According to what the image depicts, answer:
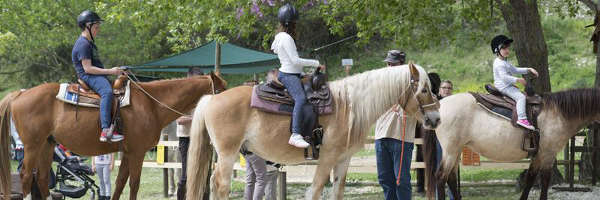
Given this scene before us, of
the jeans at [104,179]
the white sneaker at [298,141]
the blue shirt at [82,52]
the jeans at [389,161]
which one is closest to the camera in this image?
the white sneaker at [298,141]

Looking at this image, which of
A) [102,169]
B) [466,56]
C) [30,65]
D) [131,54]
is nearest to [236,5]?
[102,169]

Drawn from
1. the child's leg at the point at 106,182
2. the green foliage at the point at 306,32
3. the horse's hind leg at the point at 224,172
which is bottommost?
the child's leg at the point at 106,182

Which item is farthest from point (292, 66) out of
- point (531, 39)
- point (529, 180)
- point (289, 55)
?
point (531, 39)

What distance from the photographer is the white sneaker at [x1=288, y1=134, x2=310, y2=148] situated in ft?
20.6

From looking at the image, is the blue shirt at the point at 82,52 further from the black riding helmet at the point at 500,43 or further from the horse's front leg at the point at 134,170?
the black riding helmet at the point at 500,43

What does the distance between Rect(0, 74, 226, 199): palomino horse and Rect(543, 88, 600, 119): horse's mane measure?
523 centimetres

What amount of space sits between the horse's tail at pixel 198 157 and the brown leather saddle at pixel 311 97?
0.67m

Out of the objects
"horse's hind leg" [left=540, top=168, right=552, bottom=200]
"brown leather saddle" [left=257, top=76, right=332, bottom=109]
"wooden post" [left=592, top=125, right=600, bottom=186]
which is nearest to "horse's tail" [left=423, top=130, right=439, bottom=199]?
"horse's hind leg" [left=540, top=168, right=552, bottom=200]

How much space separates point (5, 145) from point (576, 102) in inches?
290

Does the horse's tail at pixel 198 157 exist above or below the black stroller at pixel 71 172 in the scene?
above

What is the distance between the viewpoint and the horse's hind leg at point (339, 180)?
6.54 m

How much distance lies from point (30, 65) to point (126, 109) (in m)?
20.2

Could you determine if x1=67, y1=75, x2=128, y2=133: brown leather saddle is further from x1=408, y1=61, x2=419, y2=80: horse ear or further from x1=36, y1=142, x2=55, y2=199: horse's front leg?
x1=408, y1=61, x2=419, y2=80: horse ear

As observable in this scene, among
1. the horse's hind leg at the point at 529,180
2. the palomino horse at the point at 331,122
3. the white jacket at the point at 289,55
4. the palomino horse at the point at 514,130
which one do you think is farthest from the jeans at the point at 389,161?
the horse's hind leg at the point at 529,180
